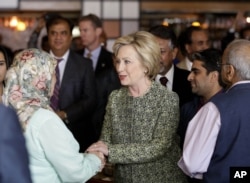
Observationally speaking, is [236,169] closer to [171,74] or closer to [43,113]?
[43,113]

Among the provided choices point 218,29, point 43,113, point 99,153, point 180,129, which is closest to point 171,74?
point 180,129

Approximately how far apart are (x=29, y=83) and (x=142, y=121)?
0.78 metres

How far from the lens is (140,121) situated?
3332mm

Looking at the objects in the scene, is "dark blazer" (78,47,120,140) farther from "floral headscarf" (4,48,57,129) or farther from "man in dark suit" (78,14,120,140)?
"floral headscarf" (4,48,57,129)

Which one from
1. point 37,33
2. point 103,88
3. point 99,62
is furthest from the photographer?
point 37,33

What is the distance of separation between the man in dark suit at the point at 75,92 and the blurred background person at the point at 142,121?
136 centimetres

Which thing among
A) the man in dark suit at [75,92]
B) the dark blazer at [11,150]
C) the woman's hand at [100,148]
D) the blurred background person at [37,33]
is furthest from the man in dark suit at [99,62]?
the dark blazer at [11,150]

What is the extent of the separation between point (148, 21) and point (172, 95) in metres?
6.84

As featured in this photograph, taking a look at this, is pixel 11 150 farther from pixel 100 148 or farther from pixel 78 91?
pixel 78 91

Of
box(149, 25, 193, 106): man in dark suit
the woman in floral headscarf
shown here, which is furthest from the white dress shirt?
box(149, 25, 193, 106): man in dark suit

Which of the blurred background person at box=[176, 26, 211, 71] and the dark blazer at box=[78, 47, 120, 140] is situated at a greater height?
the blurred background person at box=[176, 26, 211, 71]

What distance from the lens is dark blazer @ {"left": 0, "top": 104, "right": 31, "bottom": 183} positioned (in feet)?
6.34

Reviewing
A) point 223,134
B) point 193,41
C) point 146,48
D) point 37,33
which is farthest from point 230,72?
point 37,33

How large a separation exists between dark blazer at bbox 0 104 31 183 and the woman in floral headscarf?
692mm
